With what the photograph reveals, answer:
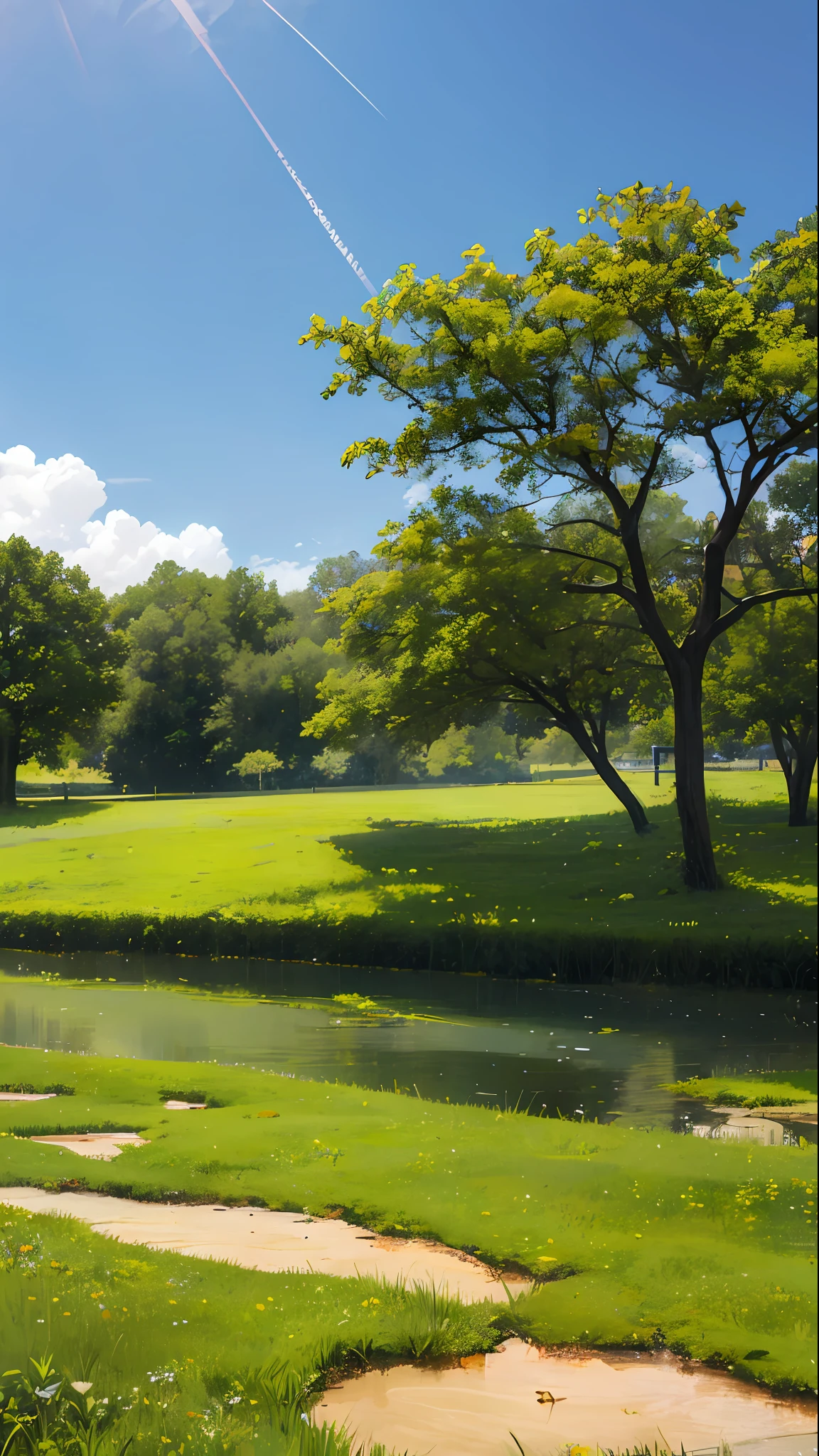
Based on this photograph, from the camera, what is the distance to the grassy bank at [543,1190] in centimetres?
357

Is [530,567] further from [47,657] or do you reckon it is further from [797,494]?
[797,494]

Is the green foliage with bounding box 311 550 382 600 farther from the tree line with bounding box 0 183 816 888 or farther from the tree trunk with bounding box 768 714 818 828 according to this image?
the tree trunk with bounding box 768 714 818 828

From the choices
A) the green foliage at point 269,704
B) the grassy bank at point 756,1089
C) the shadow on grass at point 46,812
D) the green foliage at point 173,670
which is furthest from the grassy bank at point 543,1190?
the shadow on grass at point 46,812

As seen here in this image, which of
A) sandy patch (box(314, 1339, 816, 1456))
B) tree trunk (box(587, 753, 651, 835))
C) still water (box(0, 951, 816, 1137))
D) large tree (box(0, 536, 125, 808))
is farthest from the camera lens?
tree trunk (box(587, 753, 651, 835))

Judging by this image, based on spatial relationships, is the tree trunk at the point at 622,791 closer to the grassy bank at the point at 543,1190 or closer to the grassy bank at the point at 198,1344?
the grassy bank at the point at 543,1190

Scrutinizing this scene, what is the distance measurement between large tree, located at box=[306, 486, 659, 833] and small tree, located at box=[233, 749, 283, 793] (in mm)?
633

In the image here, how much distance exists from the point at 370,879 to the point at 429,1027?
12.9ft

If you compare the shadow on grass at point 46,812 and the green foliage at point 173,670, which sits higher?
the green foliage at point 173,670

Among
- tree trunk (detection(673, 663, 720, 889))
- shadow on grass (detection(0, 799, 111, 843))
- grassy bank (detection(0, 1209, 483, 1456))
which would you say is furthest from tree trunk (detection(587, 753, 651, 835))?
grassy bank (detection(0, 1209, 483, 1456))

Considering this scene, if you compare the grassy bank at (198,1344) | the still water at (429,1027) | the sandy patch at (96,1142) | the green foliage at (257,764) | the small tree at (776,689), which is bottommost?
the still water at (429,1027)

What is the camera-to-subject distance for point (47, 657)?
1117cm

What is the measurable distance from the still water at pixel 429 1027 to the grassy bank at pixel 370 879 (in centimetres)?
33

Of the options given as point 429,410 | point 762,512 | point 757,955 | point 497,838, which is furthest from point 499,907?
point 762,512

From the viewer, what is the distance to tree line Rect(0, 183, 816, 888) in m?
7.40
